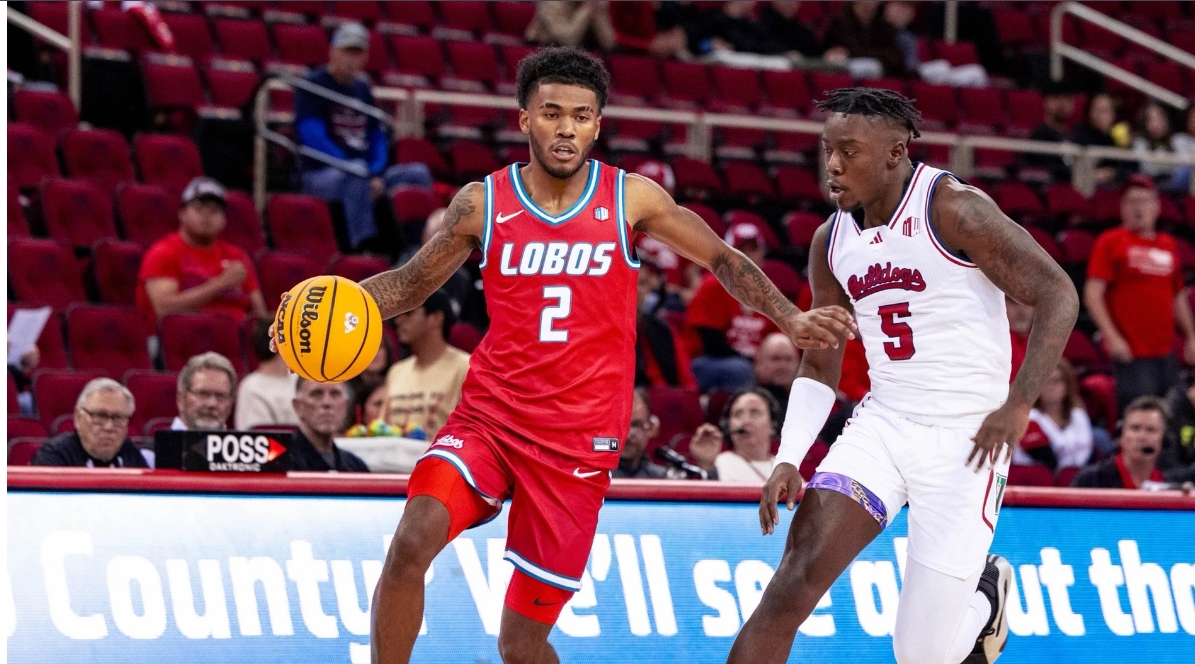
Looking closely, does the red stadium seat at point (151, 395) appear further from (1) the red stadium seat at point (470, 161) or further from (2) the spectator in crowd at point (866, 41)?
(2) the spectator in crowd at point (866, 41)

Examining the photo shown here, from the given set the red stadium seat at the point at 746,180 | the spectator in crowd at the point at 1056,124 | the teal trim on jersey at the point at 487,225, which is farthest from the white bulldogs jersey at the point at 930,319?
the spectator in crowd at the point at 1056,124

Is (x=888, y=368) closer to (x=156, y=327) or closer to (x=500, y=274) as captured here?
(x=500, y=274)

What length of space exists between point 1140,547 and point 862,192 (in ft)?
7.75

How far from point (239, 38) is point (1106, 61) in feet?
32.6

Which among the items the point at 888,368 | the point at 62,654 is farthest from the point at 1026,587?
the point at 62,654

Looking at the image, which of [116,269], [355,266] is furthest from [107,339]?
[355,266]

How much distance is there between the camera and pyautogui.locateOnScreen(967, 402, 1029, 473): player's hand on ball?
4.63 m

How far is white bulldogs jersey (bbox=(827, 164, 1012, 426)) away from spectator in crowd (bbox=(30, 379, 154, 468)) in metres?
3.48

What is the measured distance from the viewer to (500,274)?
4676 mm

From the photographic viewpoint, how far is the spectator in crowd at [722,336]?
33.2ft

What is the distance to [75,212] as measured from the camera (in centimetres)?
1018

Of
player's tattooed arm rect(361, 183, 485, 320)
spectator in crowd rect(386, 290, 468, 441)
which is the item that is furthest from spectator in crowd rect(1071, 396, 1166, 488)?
player's tattooed arm rect(361, 183, 485, 320)

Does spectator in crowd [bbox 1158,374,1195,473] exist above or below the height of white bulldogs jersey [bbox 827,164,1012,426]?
below

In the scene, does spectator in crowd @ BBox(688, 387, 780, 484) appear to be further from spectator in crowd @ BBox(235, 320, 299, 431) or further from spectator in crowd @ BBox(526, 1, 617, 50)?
spectator in crowd @ BBox(526, 1, 617, 50)
